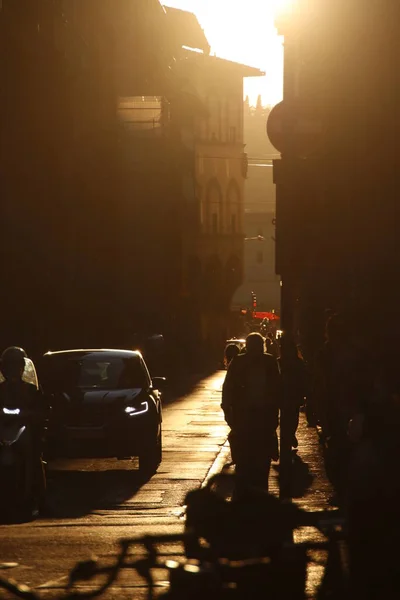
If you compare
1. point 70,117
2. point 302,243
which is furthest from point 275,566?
point 70,117

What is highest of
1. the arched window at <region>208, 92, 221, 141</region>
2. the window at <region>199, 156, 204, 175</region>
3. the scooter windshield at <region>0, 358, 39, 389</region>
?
the scooter windshield at <region>0, 358, 39, 389</region>

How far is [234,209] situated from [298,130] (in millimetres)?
102074

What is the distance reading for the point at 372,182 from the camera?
26922 millimetres

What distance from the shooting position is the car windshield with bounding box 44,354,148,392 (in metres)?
20.2

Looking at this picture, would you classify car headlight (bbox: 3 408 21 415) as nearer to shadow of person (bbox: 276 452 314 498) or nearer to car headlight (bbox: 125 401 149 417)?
shadow of person (bbox: 276 452 314 498)

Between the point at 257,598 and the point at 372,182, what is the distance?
20639 mm

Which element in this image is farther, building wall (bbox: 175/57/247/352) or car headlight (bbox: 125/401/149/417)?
building wall (bbox: 175/57/247/352)

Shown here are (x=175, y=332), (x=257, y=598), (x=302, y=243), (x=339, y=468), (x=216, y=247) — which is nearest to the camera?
(x=257, y=598)

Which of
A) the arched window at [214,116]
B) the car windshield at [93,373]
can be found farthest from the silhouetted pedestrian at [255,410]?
the arched window at [214,116]

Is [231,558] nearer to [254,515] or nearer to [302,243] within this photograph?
[254,515]

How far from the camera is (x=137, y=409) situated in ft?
64.8

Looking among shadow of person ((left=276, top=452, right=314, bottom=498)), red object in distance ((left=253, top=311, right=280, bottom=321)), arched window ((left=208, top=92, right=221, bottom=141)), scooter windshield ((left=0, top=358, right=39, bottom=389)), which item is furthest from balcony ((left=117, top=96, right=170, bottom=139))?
red object in distance ((left=253, top=311, right=280, bottom=321))

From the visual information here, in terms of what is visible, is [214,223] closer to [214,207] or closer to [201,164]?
[214,207]

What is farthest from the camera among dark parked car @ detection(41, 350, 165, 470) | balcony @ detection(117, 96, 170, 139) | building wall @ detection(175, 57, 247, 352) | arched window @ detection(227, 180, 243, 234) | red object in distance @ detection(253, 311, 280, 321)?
red object in distance @ detection(253, 311, 280, 321)
